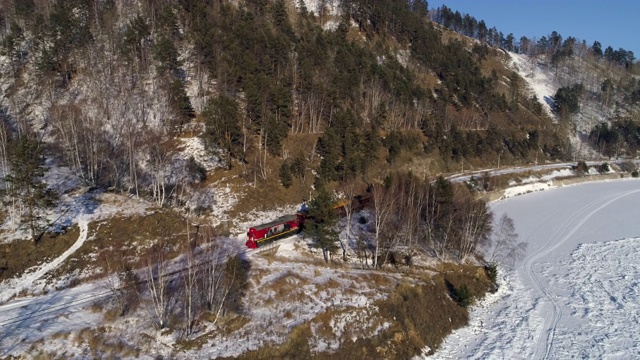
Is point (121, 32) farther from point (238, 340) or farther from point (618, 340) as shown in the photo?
point (618, 340)

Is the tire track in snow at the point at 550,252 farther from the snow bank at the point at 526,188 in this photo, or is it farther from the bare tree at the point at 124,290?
the bare tree at the point at 124,290

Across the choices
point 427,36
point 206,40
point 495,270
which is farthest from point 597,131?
point 206,40

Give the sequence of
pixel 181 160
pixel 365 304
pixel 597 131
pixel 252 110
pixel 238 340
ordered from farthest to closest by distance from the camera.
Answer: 1. pixel 597 131
2. pixel 252 110
3. pixel 181 160
4. pixel 365 304
5. pixel 238 340

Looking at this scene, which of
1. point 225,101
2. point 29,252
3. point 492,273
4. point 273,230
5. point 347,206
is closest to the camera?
point 29,252

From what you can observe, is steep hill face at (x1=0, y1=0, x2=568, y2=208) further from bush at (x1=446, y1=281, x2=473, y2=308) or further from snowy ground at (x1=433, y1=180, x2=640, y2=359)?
bush at (x1=446, y1=281, x2=473, y2=308)

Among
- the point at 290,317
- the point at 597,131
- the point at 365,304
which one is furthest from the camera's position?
the point at 597,131

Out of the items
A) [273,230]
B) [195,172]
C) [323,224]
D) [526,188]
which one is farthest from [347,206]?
[526,188]

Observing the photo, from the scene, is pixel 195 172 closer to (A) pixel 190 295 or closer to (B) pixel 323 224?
(B) pixel 323 224
